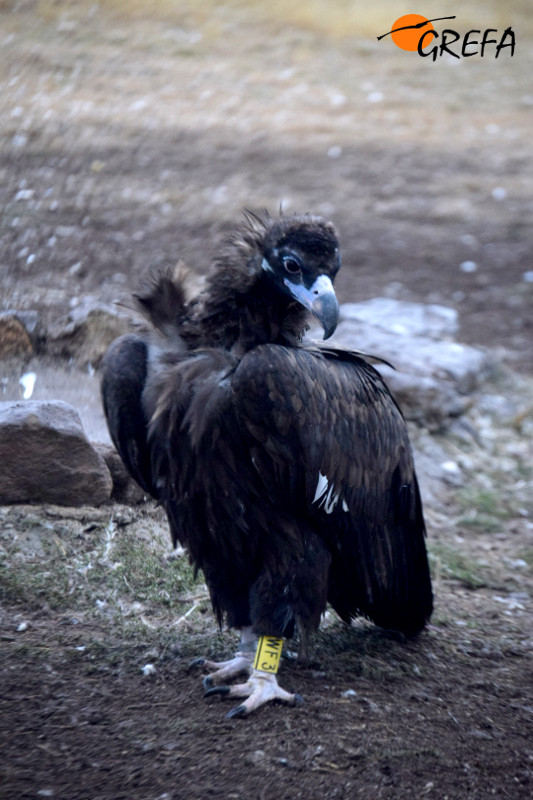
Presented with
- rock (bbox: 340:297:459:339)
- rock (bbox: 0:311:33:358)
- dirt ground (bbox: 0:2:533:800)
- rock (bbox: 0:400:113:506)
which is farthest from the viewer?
rock (bbox: 340:297:459:339)

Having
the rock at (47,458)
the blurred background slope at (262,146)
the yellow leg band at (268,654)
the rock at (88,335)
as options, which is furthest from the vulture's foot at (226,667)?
the blurred background slope at (262,146)

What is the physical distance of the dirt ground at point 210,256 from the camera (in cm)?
251

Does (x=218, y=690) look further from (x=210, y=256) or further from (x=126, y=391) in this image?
(x=210, y=256)

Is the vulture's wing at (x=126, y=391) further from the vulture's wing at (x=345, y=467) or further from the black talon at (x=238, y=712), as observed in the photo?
the black talon at (x=238, y=712)

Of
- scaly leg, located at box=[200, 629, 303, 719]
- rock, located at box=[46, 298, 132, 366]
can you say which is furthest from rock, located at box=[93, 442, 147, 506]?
scaly leg, located at box=[200, 629, 303, 719]

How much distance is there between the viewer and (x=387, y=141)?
11.8 meters

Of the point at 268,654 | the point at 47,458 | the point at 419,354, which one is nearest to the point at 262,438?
the point at 268,654

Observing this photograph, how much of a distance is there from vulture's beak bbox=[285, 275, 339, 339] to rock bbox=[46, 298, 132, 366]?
185cm

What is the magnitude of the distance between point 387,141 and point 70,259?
6.87 metres

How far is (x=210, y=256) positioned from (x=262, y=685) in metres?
4.60

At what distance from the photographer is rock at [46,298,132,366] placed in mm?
4336

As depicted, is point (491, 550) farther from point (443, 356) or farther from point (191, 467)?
point (191, 467)

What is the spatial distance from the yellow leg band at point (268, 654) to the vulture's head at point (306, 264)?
102cm

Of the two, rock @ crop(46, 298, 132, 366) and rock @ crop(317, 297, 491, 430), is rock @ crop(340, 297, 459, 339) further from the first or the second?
rock @ crop(46, 298, 132, 366)
